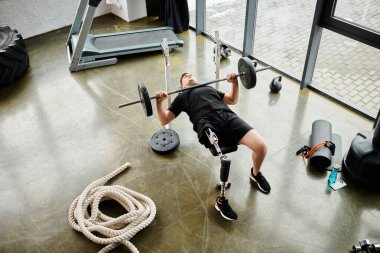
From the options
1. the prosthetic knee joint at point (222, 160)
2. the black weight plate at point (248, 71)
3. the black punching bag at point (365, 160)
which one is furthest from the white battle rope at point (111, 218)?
the black punching bag at point (365, 160)

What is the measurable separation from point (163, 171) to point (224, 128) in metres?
0.73

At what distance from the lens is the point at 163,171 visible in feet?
9.78

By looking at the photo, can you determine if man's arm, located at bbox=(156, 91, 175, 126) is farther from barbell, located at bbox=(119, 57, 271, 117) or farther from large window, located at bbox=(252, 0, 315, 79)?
large window, located at bbox=(252, 0, 315, 79)

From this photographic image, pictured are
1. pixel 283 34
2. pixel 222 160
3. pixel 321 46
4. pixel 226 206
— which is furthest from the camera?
pixel 283 34

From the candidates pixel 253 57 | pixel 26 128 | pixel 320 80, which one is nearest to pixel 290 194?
pixel 320 80

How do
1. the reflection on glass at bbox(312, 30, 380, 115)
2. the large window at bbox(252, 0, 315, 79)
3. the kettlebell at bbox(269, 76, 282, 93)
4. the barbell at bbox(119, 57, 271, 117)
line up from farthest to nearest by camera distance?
the large window at bbox(252, 0, 315, 79)
the kettlebell at bbox(269, 76, 282, 93)
the reflection on glass at bbox(312, 30, 380, 115)
the barbell at bbox(119, 57, 271, 117)

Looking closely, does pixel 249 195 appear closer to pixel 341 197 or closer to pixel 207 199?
pixel 207 199

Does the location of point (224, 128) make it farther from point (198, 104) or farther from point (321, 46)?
point (321, 46)

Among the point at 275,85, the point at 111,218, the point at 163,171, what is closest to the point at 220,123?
the point at 163,171

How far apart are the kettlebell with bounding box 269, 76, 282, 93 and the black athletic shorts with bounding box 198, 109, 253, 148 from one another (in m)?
1.35

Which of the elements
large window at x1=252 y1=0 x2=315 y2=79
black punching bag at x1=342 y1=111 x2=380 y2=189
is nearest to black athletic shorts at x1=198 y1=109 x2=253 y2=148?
black punching bag at x1=342 y1=111 x2=380 y2=189

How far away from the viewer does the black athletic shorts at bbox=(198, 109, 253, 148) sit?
257cm

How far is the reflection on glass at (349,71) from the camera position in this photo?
3.53 meters

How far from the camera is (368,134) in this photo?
2816 millimetres
